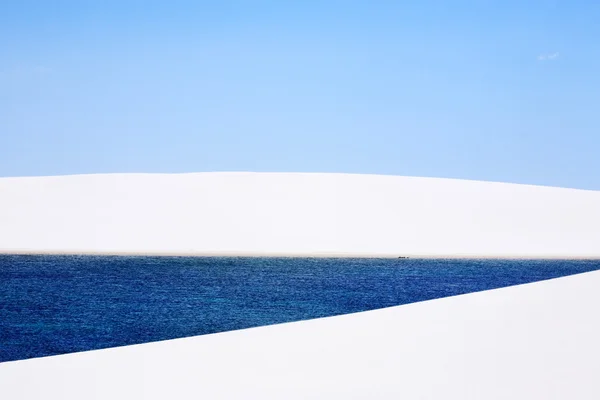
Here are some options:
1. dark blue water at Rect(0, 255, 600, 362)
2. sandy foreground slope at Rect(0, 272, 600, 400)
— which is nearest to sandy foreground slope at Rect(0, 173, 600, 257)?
dark blue water at Rect(0, 255, 600, 362)

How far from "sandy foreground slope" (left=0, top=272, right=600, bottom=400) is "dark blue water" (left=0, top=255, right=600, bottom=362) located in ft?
13.0

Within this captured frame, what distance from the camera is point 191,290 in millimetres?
20094

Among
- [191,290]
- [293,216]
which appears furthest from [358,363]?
[293,216]

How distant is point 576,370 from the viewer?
648 cm

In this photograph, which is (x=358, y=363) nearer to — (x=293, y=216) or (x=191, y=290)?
(x=191, y=290)

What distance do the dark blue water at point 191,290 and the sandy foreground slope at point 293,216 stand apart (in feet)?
14.5

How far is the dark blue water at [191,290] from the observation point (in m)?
13.1

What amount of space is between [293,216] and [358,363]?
35872 mm

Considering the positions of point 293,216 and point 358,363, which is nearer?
point 358,363

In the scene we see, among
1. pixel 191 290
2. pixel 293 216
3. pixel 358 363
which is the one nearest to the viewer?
pixel 358 363

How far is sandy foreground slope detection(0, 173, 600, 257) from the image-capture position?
37.9 meters

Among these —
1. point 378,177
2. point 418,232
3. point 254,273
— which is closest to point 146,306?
point 254,273

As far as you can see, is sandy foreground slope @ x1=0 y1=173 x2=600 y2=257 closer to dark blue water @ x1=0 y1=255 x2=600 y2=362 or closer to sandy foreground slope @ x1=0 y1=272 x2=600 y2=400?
dark blue water @ x1=0 y1=255 x2=600 y2=362

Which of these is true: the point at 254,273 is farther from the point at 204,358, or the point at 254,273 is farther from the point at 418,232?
the point at 204,358
